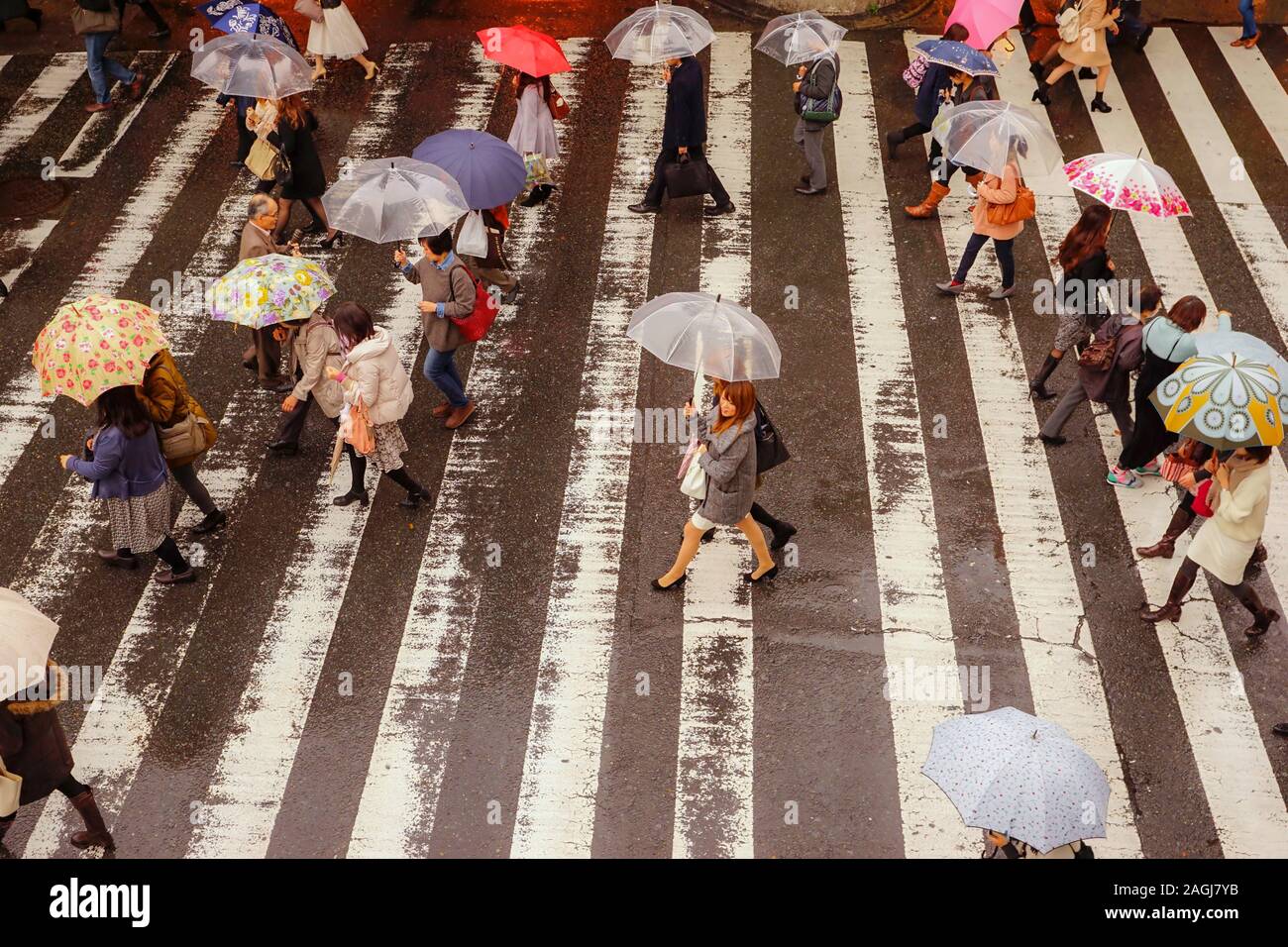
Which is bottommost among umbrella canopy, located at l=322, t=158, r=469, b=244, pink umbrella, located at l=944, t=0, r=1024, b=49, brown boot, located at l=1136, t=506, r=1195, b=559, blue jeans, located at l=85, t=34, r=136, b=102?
brown boot, located at l=1136, t=506, r=1195, b=559

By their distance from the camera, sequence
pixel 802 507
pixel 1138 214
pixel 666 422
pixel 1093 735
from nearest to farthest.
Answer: pixel 1093 735 → pixel 802 507 → pixel 666 422 → pixel 1138 214

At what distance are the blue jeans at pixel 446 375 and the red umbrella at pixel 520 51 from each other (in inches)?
129

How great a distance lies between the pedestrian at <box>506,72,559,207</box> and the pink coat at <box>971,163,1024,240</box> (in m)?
4.10

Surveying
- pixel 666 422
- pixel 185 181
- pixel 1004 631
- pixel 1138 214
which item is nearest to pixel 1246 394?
pixel 1004 631

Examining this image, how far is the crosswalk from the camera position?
7516mm

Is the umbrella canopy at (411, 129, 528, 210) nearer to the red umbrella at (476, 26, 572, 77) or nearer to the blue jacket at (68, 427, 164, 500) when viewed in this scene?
the red umbrella at (476, 26, 572, 77)

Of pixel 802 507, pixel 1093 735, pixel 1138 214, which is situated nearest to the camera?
pixel 1093 735

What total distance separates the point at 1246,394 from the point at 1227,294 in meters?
4.42

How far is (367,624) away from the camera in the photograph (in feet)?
28.0

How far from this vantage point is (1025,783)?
221 inches

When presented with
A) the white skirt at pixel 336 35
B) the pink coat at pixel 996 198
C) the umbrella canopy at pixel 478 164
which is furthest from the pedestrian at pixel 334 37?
the pink coat at pixel 996 198

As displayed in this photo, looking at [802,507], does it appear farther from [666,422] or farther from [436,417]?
[436,417]

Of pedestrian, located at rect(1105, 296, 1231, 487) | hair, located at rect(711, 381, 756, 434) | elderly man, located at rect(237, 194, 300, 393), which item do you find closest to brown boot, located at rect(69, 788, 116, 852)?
elderly man, located at rect(237, 194, 300, 393)

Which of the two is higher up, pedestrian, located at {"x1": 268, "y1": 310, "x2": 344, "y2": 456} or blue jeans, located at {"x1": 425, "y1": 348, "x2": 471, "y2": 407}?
pedestrian, located at {"x1": 268, "y1": 310, "x2": 344, "y2": 456}
